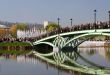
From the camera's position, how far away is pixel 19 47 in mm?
59469

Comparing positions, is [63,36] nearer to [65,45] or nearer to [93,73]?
[65,45]

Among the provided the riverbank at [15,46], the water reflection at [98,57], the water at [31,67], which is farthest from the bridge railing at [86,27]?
the riverbank at [15,46]

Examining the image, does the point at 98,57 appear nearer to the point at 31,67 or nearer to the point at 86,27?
the point at 86,27

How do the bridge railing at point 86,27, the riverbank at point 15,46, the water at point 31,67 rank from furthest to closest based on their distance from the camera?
the riverbank at point 15,46 < the bridge railing at point 86,27 < the water at point 31,67

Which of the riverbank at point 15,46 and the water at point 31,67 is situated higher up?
the riverbank at point 15,46

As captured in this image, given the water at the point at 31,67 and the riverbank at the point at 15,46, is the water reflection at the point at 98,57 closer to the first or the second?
the water at the point at 31,67

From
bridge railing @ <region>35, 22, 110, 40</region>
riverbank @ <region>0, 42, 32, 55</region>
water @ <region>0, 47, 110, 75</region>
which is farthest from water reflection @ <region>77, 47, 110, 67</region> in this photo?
riverbank @ <region>0, 42, 32, 55</region>

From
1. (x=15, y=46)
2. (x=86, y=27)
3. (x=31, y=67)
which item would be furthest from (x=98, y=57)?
(x=15, y=46)

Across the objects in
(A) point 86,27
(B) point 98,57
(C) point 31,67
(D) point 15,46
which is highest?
(A) point 86,27

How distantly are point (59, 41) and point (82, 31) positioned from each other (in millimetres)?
6241

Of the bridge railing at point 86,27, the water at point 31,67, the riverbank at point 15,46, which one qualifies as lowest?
the water at point 31,67

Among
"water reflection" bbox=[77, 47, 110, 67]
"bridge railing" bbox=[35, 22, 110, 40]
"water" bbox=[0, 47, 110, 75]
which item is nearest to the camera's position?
"water" bbox=[0, 47, 110, 75]

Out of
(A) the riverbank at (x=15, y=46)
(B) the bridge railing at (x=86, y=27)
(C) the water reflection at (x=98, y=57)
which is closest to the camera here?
(C) the water reflection at (x=98, y=57)

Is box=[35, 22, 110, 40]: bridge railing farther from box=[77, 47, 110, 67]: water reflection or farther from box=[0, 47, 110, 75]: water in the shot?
box=[0, 47, 110, 75]: water
